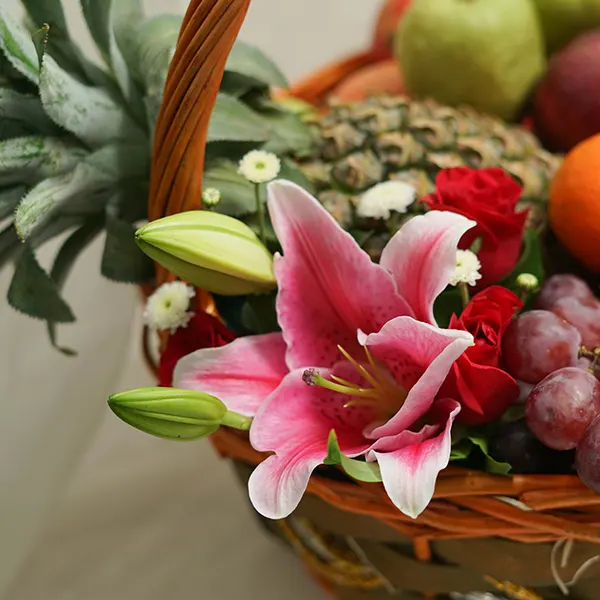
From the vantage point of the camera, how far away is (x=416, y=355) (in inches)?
16.7

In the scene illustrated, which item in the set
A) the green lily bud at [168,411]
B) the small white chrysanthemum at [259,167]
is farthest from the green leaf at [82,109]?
the green lily bud at [168,411]

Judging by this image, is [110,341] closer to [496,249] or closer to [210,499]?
[210,499]

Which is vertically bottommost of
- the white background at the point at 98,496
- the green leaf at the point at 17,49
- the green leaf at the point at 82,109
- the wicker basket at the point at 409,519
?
the white background at the point at 98,496

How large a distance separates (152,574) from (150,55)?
468 mm

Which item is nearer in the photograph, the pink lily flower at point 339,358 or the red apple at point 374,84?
the pink lily flower at point 339,358

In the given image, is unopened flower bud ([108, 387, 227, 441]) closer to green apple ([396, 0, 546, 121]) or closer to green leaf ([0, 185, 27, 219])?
green leaf ([0, 185, 27, 219])

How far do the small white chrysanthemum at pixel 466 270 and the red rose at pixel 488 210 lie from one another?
0.04 metres

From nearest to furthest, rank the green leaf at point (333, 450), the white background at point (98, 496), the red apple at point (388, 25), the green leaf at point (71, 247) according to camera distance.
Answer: the green leaf at point (333, 450)
the green leaf at point (71, 247)
the white background at point (98, 496)
the red apple at point (388, 25)

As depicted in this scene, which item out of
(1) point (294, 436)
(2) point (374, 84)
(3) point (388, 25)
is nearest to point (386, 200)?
(1) point (294, 436)

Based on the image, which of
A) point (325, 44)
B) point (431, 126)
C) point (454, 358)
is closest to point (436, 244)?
point (454, 358)

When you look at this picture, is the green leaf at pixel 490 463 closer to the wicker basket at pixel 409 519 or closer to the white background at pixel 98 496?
the wicker basket at pixel 409 519

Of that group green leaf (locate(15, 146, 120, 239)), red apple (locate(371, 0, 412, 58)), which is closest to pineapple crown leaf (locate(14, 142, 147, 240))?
green leaf (locate(15, 146, 120, 239))

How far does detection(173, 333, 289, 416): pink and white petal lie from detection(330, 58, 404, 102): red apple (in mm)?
386

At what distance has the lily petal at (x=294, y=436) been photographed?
0.38 meters
